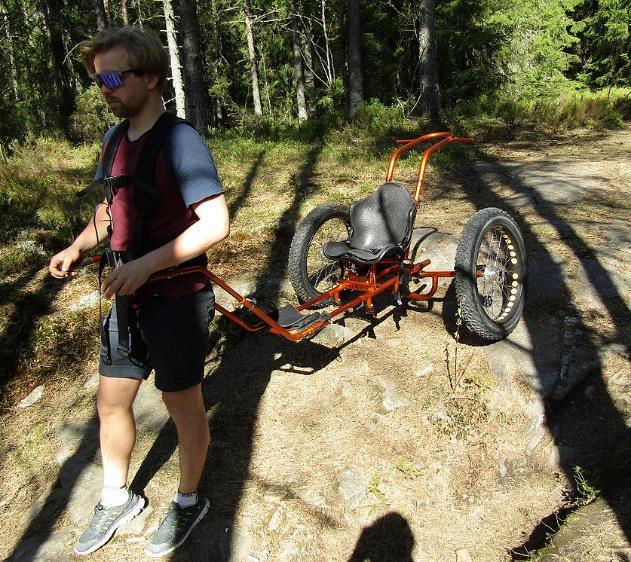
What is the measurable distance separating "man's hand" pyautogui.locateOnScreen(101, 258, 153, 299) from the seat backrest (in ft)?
7.72

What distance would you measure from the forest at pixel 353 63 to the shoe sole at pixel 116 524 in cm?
743

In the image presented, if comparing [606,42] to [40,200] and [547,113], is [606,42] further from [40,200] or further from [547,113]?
[40,200]

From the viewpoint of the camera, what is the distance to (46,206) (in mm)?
6793

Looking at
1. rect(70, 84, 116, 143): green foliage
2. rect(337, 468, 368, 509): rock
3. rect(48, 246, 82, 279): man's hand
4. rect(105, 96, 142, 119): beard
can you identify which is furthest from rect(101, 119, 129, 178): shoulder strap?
rect(70, 84, 116, 143): green foliage

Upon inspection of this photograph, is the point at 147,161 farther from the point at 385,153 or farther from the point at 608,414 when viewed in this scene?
the point at 385,153

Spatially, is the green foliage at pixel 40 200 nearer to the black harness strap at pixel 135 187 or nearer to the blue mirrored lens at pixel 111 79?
the black harness strap at pixel 135 187

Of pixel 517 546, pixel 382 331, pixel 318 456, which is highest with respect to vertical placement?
pixel 382 331

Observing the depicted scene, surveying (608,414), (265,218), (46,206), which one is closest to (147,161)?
(608,414)

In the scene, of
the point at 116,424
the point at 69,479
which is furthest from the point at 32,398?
the point at 116,424

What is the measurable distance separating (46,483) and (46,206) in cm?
456

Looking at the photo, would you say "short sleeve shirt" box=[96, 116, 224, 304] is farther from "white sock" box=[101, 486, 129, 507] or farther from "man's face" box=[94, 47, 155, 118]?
"white sock" box=[101, 486, 129, 507]

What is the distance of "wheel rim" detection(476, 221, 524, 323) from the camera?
4.03m

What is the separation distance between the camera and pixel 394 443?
3311 mm

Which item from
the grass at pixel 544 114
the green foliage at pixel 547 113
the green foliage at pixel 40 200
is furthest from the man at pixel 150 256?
the green foliage at pixel 547 113
